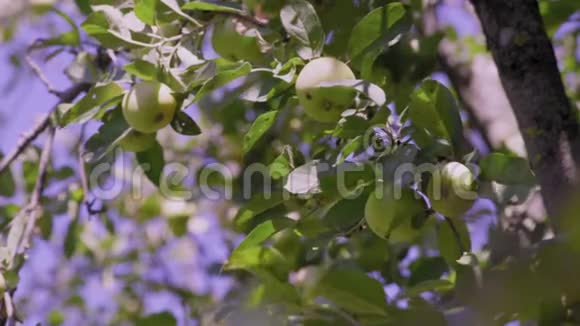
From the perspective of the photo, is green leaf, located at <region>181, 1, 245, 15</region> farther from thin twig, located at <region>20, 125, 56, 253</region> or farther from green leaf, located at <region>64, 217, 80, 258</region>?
green leaf, located at <region>64, 217, 80, 258</region>

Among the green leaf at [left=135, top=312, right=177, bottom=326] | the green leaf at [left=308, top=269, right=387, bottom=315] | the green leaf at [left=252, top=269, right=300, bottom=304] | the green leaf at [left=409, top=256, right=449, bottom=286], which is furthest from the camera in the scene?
the green leaf at [left=409, top=256, right=449, bottom=286]

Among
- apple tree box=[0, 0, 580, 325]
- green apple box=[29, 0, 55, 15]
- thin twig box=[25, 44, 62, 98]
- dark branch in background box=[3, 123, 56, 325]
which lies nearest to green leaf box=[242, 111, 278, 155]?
apple tree box=[0, 0, 580, 325]

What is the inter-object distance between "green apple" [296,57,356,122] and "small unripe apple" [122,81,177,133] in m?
0.17

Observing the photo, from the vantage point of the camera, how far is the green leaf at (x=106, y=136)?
107 cm

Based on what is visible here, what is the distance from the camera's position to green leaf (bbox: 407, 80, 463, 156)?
0.93 m

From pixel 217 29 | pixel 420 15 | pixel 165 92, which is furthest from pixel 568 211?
pixel 420 15

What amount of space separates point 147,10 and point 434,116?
388 millimetres

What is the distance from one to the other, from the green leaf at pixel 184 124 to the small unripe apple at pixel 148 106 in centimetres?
3

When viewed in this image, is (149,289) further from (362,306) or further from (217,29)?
(362,306)

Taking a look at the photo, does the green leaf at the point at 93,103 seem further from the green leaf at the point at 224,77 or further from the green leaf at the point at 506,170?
the green leaf at the point at 506,170

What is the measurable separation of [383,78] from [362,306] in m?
0.43

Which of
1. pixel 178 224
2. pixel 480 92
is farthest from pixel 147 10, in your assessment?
pixel 178 224

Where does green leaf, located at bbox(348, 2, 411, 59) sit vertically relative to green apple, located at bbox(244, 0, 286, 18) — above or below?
above

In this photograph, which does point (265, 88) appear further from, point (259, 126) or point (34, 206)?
point (34, 206)
